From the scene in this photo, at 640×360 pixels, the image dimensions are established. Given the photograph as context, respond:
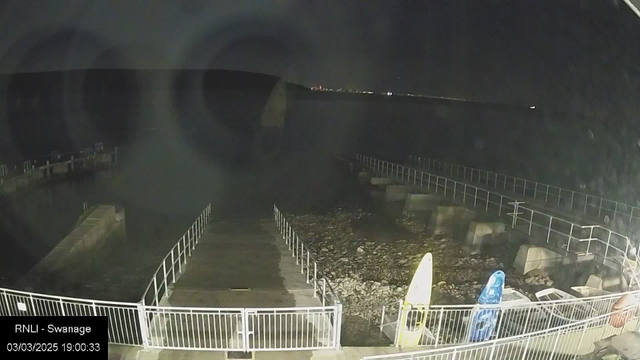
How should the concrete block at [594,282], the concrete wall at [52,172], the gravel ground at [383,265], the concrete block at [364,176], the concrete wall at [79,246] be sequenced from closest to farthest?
the concrete block at [594,282] → the gravel ground at [383,265] → the concrete wall at [79,246] → the concrete wall at [52,172] → the concrete block at [364,176]

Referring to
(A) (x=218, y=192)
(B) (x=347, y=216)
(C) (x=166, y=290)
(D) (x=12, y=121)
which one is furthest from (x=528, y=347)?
(D) (x=12, y=121)

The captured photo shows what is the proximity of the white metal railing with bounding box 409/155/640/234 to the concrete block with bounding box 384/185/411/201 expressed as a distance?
2.16 m

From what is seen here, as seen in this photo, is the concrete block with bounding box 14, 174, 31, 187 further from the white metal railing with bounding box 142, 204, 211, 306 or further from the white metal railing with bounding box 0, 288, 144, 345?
the white metal railing with bounding box 0, 288, 144, 345

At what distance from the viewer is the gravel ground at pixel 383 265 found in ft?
20.0

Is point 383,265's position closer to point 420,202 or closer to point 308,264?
point 308,264

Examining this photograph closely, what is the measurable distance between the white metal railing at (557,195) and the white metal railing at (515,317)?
1.05 meters

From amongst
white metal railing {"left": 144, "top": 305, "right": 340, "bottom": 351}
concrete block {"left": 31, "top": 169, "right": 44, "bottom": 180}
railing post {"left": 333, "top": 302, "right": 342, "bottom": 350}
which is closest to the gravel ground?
white metal railing {"left": 144, "top": 305, "right": 340, "bottom": 351}

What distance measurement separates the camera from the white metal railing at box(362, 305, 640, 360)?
3070 millimetres

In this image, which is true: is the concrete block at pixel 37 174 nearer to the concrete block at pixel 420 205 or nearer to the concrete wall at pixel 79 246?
the concrete wall at pixel 79 246

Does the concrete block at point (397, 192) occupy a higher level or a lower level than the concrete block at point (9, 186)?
higher

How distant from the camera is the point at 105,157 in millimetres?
18266

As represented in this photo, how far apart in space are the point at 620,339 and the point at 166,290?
4406mm

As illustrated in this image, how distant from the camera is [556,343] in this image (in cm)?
320

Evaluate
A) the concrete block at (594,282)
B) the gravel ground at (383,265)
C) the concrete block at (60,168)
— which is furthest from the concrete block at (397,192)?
the concrete block at (60,168)
